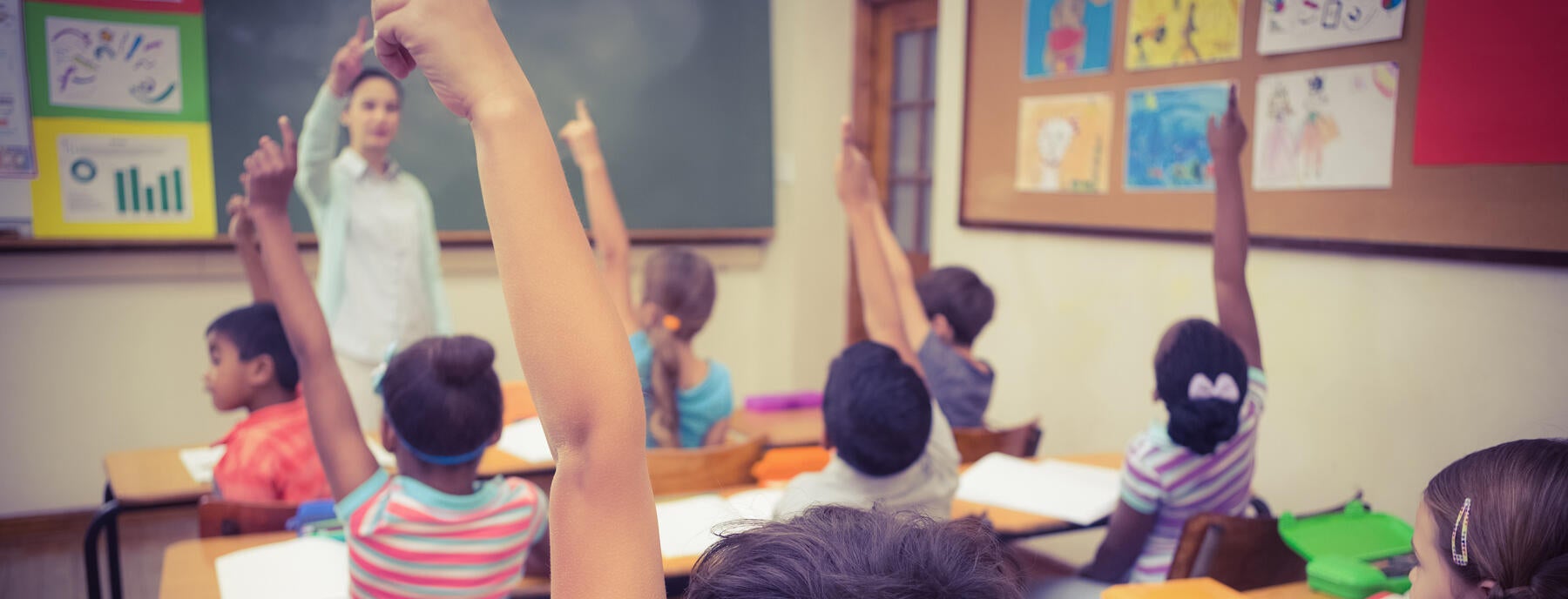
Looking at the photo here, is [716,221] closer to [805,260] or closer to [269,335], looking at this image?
[805,260]

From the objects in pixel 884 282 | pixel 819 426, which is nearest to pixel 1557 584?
pixel 884 282

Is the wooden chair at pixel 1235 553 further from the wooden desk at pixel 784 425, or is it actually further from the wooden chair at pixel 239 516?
the wooden chair at pixel 239 516

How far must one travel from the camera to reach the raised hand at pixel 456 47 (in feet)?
1.83

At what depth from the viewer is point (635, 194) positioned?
15.0 ft

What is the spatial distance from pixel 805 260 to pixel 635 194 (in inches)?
38.0

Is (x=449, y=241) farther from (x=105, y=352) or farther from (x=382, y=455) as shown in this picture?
(x=382, y=455)

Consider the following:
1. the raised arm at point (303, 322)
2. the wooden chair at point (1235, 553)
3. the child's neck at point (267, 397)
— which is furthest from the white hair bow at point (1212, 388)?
the child's neck at point (267, 397)

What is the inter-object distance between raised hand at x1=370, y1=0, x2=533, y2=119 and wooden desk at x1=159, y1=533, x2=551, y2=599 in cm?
122

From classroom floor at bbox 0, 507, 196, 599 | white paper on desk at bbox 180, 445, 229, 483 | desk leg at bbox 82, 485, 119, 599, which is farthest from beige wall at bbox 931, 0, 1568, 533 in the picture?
classroom floor at bbox 0, 507, 196, 599

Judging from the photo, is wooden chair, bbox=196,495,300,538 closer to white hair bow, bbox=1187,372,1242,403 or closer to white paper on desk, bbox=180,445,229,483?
white paper on desk, bbox=180,445,229,483

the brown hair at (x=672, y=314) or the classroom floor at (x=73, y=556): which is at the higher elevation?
the brown hair at (x=672, y=314)

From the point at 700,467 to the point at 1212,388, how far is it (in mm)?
1019

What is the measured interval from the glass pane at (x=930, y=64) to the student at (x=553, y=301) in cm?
405

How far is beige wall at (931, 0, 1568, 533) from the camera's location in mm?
2121
